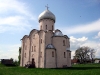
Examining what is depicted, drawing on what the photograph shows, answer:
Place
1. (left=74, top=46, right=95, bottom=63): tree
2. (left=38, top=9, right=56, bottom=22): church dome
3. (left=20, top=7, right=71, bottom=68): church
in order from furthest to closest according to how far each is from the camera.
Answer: (left=74, top=46, right=95, bottom=63): tree < (left=38, top=9, right=56, bottom=22): church dome < (left=20, top=7, right=71, bottom=68): church

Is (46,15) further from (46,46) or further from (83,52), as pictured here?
(83,52)

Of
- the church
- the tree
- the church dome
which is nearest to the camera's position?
the church

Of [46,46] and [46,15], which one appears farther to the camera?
[46,15]

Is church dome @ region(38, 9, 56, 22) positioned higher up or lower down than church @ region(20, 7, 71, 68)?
higher up

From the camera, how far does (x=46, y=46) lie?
2598 centimetres

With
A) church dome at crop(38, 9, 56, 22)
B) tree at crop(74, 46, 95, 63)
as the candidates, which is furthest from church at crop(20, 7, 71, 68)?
tree at crop(74, 46, 95, 63)

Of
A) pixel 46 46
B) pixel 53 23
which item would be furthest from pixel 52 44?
pixel 53 23

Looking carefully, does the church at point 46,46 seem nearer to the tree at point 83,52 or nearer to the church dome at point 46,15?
the church dome at point 46,15

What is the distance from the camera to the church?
25.5 metres

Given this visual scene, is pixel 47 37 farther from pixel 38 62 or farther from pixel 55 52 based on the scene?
pixel 38 62

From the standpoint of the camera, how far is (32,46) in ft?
94.2

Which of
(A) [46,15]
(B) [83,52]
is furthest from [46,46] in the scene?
(B) [83,52]

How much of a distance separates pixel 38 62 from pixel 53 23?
9521 mm

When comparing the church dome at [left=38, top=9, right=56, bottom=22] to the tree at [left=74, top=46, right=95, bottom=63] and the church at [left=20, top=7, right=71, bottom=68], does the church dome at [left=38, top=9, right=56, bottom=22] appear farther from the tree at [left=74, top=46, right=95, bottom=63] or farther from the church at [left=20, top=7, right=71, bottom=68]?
the tree at [left=74, top=46, right=95, bottom=63]
